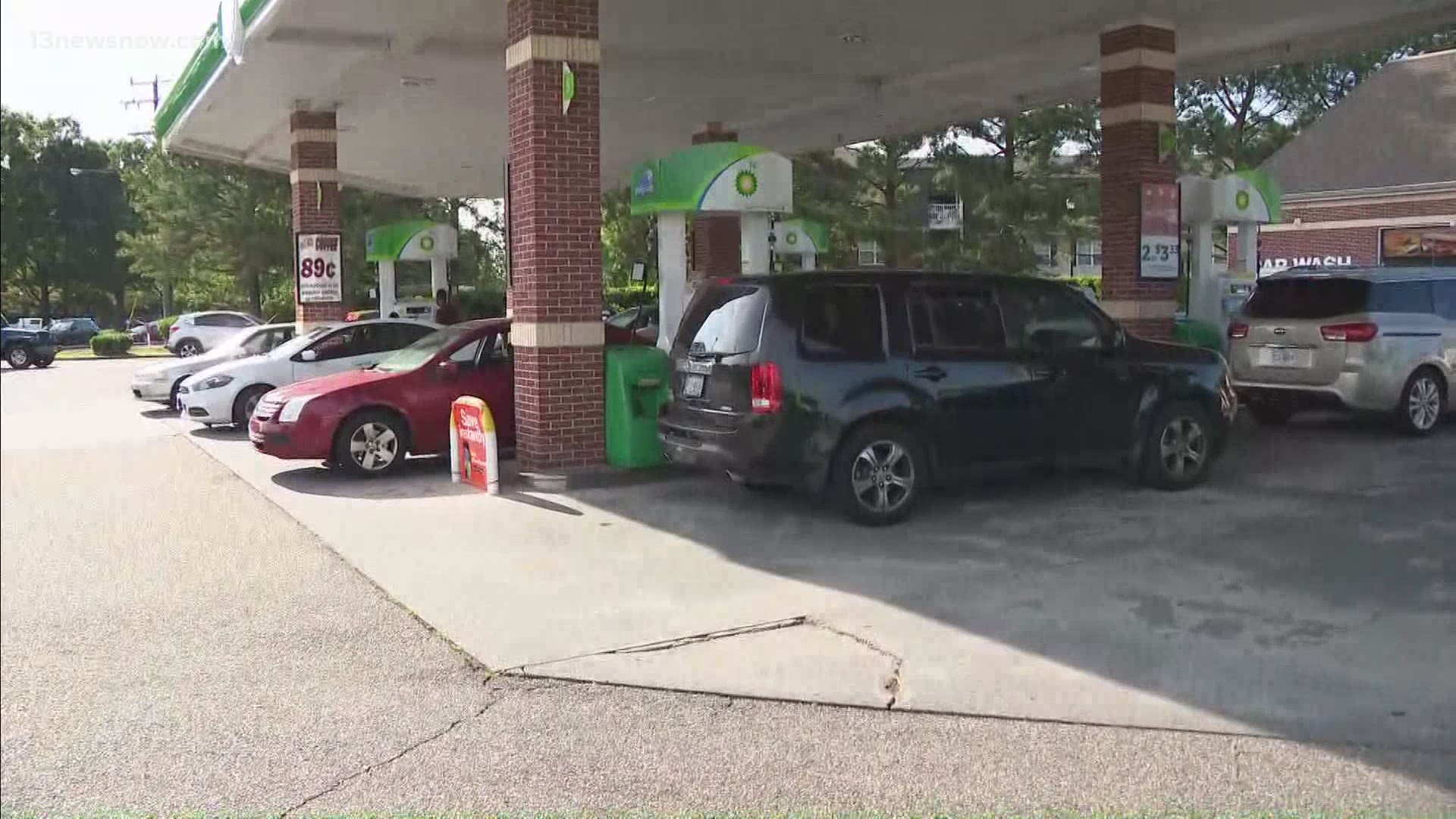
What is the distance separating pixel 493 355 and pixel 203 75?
7630mm

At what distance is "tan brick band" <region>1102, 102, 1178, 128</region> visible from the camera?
45.6 ft

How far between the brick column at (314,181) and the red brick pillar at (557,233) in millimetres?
8869

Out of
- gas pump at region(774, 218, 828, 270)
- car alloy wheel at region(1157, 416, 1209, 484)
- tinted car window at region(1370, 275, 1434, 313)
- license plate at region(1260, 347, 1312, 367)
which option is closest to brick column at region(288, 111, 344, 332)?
gas pump at region(774, 218, 828, 270)

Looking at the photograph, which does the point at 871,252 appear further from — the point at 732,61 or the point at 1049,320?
the point at 1049,320

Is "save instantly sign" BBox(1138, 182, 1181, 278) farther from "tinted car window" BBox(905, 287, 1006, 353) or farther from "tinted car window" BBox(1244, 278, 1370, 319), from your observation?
"tinted car window" BBox(905, 287, 1006, 353)

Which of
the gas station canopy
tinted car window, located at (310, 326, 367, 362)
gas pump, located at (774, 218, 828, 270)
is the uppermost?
the gas station canopy

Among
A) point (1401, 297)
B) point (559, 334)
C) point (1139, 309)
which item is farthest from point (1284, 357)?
point (559, 334)

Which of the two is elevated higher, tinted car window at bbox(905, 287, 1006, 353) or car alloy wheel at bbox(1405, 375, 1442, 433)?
tinted car window at bbox(905, 287, 1006, 353)

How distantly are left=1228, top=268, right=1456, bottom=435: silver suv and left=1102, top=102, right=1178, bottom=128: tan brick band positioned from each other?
2.36m

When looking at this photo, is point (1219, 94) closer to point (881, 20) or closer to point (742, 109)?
point (742, 109)

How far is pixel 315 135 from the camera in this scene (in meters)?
19.1

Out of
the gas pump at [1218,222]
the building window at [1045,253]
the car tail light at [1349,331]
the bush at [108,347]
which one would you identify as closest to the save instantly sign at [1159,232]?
the gas pump at [1218,222]

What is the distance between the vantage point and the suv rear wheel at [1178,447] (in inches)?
390

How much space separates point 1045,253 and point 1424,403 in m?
20.3
